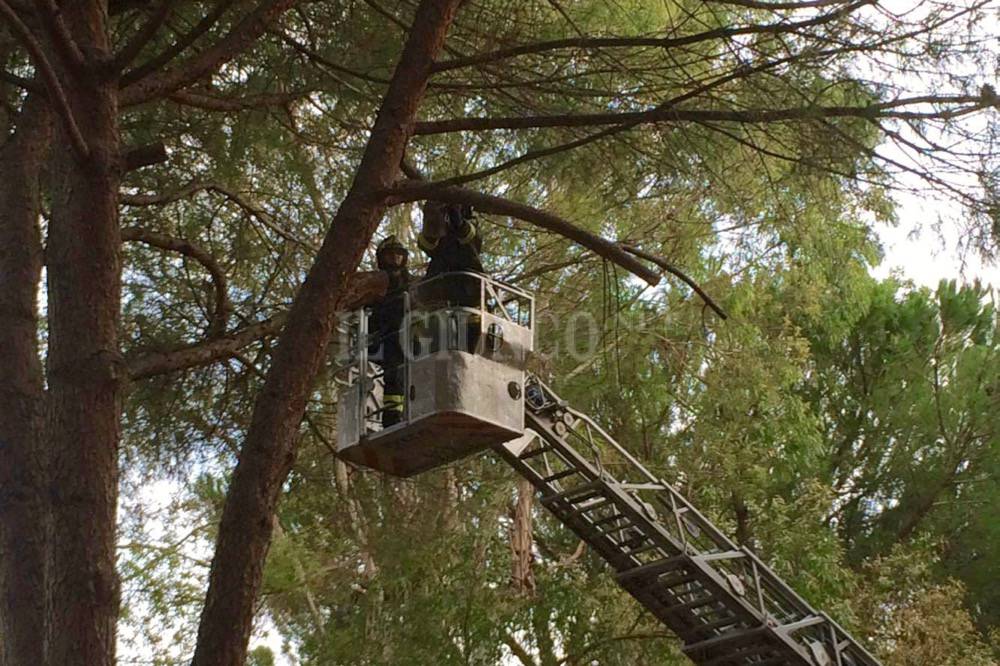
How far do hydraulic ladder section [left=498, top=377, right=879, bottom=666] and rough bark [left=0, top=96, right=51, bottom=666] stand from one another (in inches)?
125

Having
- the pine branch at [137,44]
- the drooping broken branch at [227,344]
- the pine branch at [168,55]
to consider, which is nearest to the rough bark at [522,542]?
the drooping broken branch at [227,344]

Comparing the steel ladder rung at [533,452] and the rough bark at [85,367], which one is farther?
the steel ladder rung at [533,452]

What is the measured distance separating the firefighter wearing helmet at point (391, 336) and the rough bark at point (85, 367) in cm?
189

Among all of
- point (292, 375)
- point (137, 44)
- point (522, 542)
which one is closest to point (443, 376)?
point (292, 375)

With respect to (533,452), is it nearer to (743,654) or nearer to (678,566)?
(678,566)

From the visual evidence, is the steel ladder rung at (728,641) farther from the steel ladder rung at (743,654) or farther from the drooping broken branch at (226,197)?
the drooping broken branch at (226,197)

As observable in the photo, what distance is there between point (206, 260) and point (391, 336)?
1.32 metres

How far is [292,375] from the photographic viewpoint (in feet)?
20.3

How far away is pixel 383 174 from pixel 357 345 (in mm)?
1440

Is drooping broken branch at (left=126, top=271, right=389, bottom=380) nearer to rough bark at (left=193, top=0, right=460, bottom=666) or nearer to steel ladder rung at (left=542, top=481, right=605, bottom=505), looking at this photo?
rough bark at (left=193, top=0, right=460, bottom=666)

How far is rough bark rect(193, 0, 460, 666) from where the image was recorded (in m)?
5.75

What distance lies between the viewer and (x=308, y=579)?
47.2ft

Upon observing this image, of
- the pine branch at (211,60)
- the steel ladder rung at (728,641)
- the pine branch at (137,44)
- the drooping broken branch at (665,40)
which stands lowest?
the steel ladder rung at (728,641)

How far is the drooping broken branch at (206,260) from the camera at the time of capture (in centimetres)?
849
